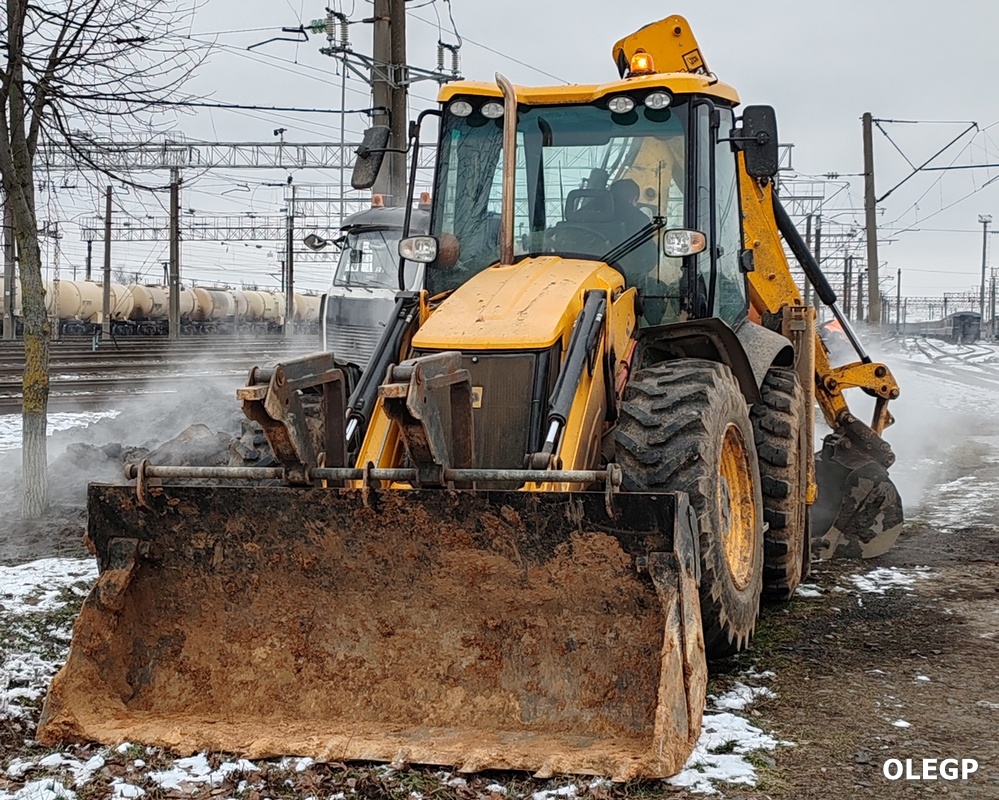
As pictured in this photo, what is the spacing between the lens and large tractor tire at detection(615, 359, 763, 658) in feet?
16.9

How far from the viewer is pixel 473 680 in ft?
16.0

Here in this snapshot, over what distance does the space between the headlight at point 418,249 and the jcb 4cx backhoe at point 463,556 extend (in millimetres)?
315

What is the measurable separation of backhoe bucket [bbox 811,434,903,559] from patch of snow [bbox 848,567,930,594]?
0.45m

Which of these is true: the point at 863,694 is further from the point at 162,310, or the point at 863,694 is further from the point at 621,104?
the point at 162,310

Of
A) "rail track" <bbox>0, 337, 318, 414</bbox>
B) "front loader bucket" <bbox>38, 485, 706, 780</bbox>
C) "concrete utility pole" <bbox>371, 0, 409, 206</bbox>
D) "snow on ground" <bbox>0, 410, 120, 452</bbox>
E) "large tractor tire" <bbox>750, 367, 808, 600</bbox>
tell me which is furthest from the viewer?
"rail track" <bbox>0, 337, 318, 414</bbox>

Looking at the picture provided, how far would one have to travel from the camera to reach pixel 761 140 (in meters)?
6.55

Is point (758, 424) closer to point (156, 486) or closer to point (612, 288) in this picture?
point (612, 288)

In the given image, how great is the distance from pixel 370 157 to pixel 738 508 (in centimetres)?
289

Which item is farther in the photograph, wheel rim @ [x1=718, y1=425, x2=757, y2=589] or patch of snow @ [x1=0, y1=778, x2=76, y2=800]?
wheel rim @ [x1=718, y1=425, x2=757, y2=589]

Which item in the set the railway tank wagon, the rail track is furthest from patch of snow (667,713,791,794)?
the railway tank wagon

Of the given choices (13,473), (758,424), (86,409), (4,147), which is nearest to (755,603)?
(758,424)

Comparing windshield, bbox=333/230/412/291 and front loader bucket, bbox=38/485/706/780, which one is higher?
windshield, bbox=333/230/412/291

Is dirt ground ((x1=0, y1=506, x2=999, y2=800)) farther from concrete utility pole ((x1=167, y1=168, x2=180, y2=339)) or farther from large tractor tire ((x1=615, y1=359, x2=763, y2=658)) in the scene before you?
concrete utility pole ((x1=167, y1=168, x2=180, y2=339))

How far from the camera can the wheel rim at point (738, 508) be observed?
5.86 m
